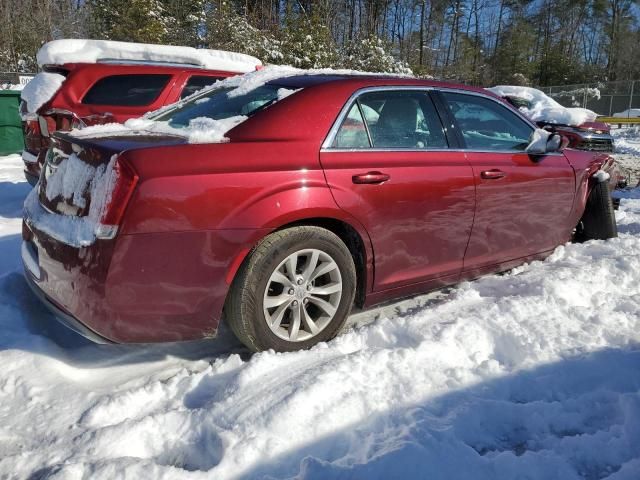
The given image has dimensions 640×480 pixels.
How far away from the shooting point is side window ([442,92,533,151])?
3566 millimetres

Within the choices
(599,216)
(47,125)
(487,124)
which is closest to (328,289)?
(487,124)

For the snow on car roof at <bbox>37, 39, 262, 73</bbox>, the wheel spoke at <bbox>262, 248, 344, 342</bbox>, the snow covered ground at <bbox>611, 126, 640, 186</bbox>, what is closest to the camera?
the wheel spoke at <bbox>262, 248, 344, 342</bbox>

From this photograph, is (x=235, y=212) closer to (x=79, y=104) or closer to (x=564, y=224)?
(x=564, y=224)

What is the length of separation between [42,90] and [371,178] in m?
4.56

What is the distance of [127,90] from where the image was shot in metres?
6.07

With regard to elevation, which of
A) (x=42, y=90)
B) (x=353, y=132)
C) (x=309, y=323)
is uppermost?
(x=42, y=90)

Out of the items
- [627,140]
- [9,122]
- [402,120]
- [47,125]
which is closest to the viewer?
[402,120]

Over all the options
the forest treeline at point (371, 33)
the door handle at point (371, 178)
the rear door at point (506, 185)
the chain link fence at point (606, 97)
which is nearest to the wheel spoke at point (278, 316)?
the door handle at point (371, 178)

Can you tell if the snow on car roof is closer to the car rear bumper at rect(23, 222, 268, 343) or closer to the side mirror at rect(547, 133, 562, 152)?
the side mirror at rect(547, 133, 562, 152)

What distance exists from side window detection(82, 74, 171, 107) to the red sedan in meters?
2.93

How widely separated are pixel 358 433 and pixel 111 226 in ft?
4.45

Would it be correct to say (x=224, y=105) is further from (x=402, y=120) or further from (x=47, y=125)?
(x=47, y=125)

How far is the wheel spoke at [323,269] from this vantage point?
9.23 feet

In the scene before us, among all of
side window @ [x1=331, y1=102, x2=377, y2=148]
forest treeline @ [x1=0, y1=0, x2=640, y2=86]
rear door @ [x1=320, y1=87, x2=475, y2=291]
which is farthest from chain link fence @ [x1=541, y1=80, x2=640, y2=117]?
side window @ [x1=331, y1=102, x2=377, y2=148]
